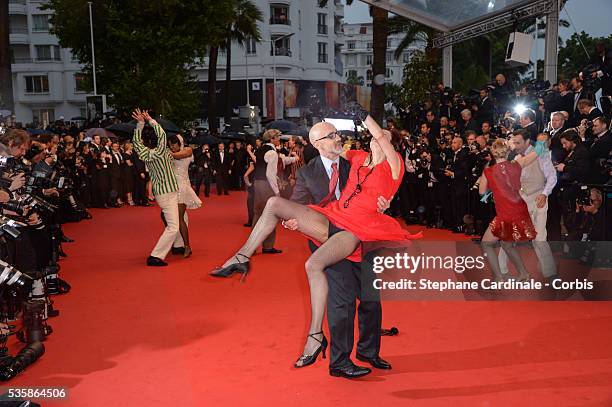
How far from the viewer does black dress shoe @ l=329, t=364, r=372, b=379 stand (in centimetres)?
546

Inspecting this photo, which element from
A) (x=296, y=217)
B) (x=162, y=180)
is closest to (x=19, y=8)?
(x=162, y=180)

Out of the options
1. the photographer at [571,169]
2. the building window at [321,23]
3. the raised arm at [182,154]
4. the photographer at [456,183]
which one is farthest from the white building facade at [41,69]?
the photographer at [571,169]

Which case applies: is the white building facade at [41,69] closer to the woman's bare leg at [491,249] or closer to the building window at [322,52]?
the building window at [322,52]

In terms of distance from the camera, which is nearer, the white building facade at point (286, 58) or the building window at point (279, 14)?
the white building facade at point (286, 58)

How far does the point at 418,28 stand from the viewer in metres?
34.8

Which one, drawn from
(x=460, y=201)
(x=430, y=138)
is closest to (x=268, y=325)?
(x=460, y=201)

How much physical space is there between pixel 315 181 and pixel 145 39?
2232cm

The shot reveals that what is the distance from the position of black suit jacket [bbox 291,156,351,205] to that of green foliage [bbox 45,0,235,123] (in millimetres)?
21551

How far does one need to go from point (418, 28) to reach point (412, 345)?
100 ft

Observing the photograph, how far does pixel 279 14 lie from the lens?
64.0 m

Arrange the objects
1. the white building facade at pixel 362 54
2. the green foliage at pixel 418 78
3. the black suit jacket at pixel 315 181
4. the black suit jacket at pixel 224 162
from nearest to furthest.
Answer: the black suit jacket at pixel 315 181 → the black suit jacket at pixel 224 162 → the green foliage at pixel 418 78 → the white building facade at pixel 362 54

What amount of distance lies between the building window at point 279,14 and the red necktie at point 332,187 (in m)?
59.9

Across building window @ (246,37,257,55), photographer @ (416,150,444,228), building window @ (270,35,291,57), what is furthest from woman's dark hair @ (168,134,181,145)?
building window @ (246,37,257,55)

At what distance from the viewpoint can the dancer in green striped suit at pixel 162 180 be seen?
9.88 metres
